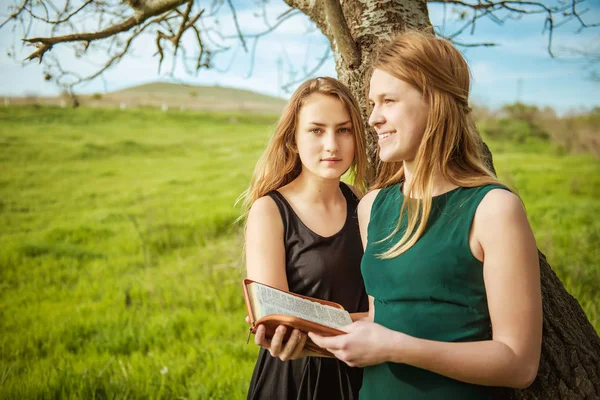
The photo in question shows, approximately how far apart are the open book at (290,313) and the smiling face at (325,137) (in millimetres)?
635

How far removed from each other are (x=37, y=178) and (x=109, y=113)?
6800 millimetres

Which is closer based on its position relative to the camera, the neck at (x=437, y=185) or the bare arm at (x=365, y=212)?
the neck at (x=437, y=185)

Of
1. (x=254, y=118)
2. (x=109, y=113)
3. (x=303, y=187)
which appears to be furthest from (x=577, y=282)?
(x=254, y=118)

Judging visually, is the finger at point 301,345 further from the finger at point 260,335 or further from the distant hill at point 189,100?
the distant hill at point 189,100

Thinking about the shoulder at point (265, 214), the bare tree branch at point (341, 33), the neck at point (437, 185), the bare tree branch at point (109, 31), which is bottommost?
the shoulder at point (265, 214)

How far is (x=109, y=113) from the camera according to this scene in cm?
1457

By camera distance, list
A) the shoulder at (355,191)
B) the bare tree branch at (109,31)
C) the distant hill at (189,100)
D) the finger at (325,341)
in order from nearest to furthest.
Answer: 1. the finger at (325,341)
2. the shoulder at (355,191)
3. the bare tree branch at (109,31)
4. the distant hill at (189,100)

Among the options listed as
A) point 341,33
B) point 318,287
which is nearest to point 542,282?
point 318,287

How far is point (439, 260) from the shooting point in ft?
4.39

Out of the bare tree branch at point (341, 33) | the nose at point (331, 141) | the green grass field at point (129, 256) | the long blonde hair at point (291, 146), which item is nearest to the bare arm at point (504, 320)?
the nose at point (331, 141)

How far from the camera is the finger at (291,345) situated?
1387mm

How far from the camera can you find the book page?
1.37 metres

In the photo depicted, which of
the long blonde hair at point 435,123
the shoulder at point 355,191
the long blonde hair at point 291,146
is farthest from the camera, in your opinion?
the shoulder at point 355,191

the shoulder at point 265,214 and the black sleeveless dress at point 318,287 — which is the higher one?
the shoulder at point 265,214
